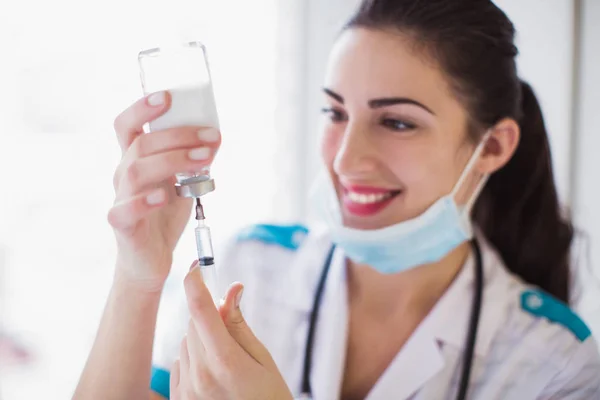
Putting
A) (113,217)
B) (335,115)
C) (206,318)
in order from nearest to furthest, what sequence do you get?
1. (206,318)
2. (113,217)
3. (335,115)

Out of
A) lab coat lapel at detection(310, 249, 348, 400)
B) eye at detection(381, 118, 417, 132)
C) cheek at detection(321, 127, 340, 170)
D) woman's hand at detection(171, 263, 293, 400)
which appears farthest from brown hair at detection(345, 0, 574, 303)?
woman's hand at detection(171, 263, 293, 400)

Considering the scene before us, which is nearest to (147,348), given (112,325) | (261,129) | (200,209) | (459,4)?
(112,325)

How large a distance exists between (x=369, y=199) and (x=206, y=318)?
1.66 ft

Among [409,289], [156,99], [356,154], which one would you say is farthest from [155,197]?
[409,289]

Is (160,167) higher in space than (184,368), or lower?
higher

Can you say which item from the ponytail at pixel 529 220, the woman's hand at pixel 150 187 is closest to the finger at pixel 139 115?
the woman's hand at pixel 150 187

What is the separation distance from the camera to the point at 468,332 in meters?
1.08

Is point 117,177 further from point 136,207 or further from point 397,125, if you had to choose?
point 397,125

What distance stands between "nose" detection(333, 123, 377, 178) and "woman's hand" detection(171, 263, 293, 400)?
0.41m

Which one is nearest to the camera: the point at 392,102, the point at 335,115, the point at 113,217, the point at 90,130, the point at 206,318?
the point at 206,318

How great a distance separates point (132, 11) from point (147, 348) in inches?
31.5

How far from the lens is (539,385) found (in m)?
1.04

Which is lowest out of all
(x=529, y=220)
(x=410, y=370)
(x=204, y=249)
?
(x=410, y=370)

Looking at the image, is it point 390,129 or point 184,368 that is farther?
point 390,129
